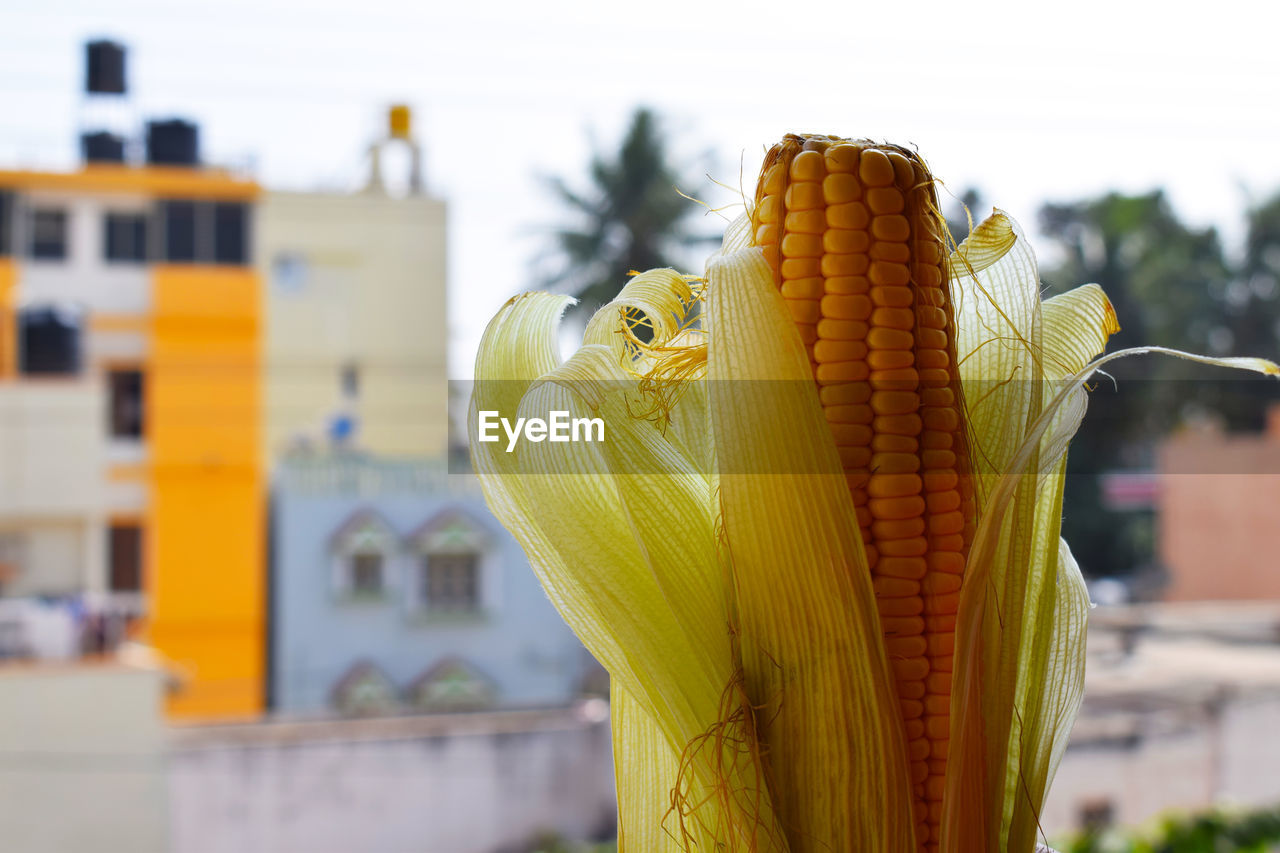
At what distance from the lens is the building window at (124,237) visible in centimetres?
1038

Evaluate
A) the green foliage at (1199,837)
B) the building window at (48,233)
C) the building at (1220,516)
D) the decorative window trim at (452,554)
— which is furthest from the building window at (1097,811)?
the building window at (48,233)

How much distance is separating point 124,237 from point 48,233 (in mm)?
666

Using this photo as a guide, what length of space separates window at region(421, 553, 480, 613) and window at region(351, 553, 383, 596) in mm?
442

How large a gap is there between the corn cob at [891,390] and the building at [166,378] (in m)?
10.5

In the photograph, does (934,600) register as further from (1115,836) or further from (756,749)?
(1115,836)

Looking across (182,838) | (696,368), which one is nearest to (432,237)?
(182,838)

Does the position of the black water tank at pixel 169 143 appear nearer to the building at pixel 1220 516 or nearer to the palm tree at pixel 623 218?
the palm tree at pixel 623 218

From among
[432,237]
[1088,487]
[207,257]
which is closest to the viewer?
[207,257]

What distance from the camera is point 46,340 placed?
9344 mm

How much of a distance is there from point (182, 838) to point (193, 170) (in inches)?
261

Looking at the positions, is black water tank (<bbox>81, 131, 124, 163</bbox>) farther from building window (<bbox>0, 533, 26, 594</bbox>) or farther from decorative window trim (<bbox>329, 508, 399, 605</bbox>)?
decorative window trim (<bbox>329, 508, 399, 605</bbox>)

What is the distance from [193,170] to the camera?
10500 mm

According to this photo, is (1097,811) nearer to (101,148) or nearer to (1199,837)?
(1199,837)

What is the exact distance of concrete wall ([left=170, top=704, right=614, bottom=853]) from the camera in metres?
6.00
